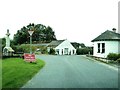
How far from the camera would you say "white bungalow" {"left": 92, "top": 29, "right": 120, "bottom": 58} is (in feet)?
155

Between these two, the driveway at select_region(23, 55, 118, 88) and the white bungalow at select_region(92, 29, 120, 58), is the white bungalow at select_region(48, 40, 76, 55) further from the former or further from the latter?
the driveway at select_region(23, 55, 118, 88)

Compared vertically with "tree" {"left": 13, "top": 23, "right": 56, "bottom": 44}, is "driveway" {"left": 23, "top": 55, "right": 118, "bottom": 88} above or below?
below

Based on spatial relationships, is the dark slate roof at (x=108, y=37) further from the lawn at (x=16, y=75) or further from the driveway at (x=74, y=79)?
the driveway at (x=74, y=79)

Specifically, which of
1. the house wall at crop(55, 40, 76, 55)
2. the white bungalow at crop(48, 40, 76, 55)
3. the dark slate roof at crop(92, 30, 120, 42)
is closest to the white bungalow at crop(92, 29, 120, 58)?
the dark slate roof at crop(92, 30, 120, 42)

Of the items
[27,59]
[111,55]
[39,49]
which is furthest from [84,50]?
[27,59]

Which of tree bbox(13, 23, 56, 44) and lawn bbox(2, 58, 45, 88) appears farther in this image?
tree bbox(13, 23, 56, 44)

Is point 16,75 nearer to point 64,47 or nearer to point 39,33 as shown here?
point 64,47

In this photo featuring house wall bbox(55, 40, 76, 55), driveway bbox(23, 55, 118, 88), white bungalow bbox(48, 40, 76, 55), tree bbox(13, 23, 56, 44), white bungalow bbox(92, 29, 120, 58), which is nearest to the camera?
driveway bbox(23, 55, 118, 88)

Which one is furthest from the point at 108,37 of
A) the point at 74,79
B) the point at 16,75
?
the point at 74,79

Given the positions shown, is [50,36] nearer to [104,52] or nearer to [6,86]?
[104,52]

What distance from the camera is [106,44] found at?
Result: 4778 cm

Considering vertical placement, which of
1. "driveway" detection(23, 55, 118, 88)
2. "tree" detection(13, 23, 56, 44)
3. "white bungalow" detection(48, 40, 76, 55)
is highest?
"tree" detection(13, 23, 56, 44)

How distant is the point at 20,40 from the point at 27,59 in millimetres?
84366

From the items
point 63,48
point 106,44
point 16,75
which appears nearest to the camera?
point 16,75
